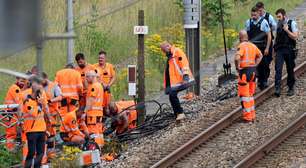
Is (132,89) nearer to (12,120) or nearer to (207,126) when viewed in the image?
(207,126)

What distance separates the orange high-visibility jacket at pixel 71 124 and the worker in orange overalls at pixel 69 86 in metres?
0.29

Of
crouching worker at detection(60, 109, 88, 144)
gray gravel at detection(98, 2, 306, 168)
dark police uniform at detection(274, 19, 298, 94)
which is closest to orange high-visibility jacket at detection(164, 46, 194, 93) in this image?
gray gravel at detection(98, 2, 306, 168)

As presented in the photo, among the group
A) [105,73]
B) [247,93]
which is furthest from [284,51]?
[105,73]

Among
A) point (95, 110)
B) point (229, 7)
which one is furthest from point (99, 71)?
point (229, 7)

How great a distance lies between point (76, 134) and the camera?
1266 cm

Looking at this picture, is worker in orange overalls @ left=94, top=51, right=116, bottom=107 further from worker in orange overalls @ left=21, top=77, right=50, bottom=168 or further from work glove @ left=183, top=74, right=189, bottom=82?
worker in orange overalls @ left=21, top=77, right=50, bottom=168

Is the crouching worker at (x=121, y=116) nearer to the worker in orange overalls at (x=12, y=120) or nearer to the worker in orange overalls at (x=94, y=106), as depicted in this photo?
the worker in orange overalls at (x=94, y=106)

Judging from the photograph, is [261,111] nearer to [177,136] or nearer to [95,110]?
[177,136]

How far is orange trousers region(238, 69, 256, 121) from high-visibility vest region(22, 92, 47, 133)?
3500 mm

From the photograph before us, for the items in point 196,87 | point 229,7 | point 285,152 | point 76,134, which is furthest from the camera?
point 229,7

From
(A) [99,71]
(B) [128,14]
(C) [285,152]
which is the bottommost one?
(C) [285,152]

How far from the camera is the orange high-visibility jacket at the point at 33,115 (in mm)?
11055

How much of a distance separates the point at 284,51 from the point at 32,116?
5072 mm

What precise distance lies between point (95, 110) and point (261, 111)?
2.90m
